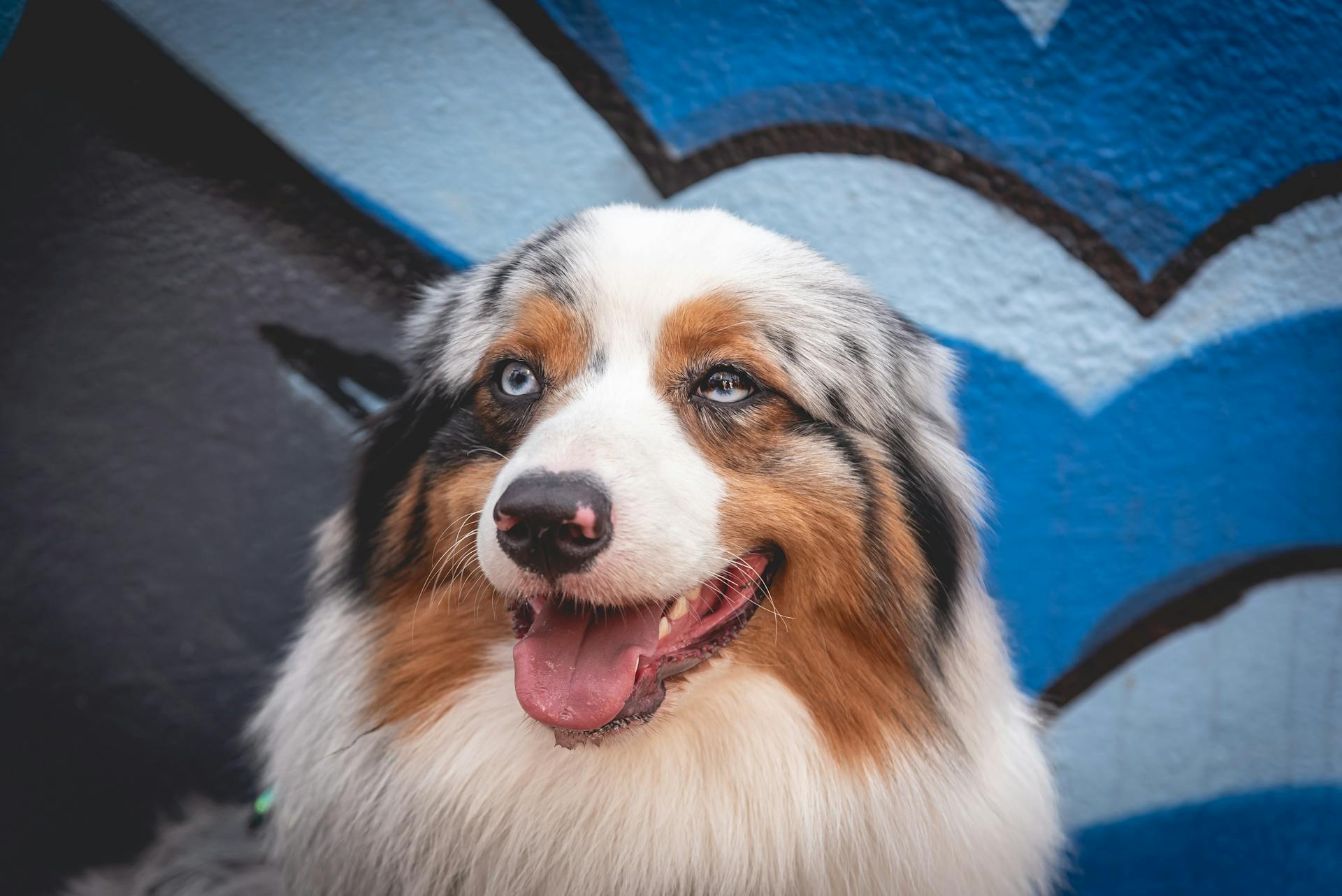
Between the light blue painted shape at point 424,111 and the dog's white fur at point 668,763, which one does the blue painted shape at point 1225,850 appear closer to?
the dog's white fur at point 668,763

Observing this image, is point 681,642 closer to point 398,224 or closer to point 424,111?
point 398,224

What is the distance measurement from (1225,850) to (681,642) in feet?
8.36

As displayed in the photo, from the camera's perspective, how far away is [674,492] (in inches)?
63.3

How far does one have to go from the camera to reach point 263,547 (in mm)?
2811

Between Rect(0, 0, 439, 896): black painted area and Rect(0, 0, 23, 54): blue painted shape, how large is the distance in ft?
0.09

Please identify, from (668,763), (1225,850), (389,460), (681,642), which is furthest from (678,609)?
(1225,850)

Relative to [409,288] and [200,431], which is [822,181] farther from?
[200,431]

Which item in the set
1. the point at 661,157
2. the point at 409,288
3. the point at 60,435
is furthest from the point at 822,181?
the point at 60,435

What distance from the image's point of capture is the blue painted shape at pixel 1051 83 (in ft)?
9.11

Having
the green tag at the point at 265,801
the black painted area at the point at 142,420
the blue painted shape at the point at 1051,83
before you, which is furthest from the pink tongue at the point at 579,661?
the blue painted shape at the point at 1051,83

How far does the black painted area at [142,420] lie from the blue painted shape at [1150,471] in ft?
7.26

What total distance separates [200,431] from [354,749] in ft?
4.56

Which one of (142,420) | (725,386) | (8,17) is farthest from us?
(142,420)

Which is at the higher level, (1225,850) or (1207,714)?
(1207,714)
